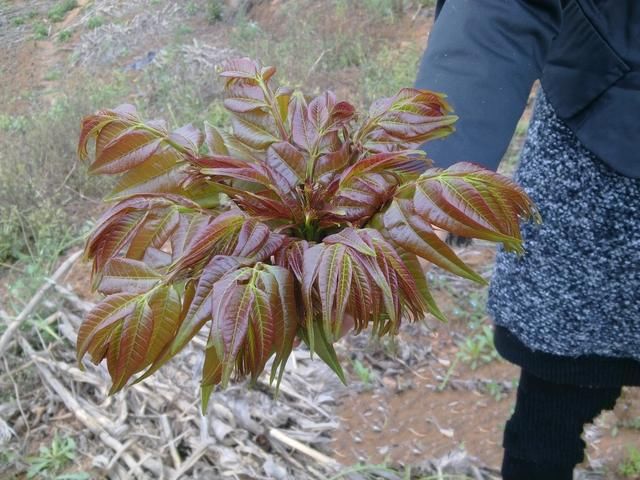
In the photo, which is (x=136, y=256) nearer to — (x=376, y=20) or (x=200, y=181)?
(x=200, y=181)

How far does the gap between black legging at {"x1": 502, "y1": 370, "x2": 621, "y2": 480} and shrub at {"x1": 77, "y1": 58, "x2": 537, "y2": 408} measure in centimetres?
94

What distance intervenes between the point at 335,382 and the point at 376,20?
15.7 feet

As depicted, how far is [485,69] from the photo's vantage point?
1.15 meters

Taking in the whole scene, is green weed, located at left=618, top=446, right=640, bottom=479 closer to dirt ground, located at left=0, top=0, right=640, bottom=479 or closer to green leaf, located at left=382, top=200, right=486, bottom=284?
dirt ground, located at left=0, top=0, right=640, bottom=479

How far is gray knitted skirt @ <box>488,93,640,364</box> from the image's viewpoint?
141 cm

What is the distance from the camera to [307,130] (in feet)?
3.17

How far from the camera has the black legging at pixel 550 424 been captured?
171 centimetres

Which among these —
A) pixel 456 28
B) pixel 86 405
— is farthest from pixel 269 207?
pixel 86 405

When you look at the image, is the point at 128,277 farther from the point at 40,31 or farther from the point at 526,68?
the point at 40,31

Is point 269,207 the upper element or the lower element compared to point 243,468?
upper

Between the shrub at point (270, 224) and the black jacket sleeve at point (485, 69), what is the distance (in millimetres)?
167

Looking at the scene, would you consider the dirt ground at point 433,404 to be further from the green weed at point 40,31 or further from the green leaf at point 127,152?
the green weed at point 40,31

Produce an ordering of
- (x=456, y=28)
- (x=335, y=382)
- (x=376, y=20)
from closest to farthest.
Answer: (x=456, y=28), (x=335, y=382), (x=376, y=20)

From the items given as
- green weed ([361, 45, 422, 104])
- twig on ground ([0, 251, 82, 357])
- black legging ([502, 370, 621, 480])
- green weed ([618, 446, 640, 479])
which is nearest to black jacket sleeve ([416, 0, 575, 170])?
black legging ([502, 370, 621, 480])
